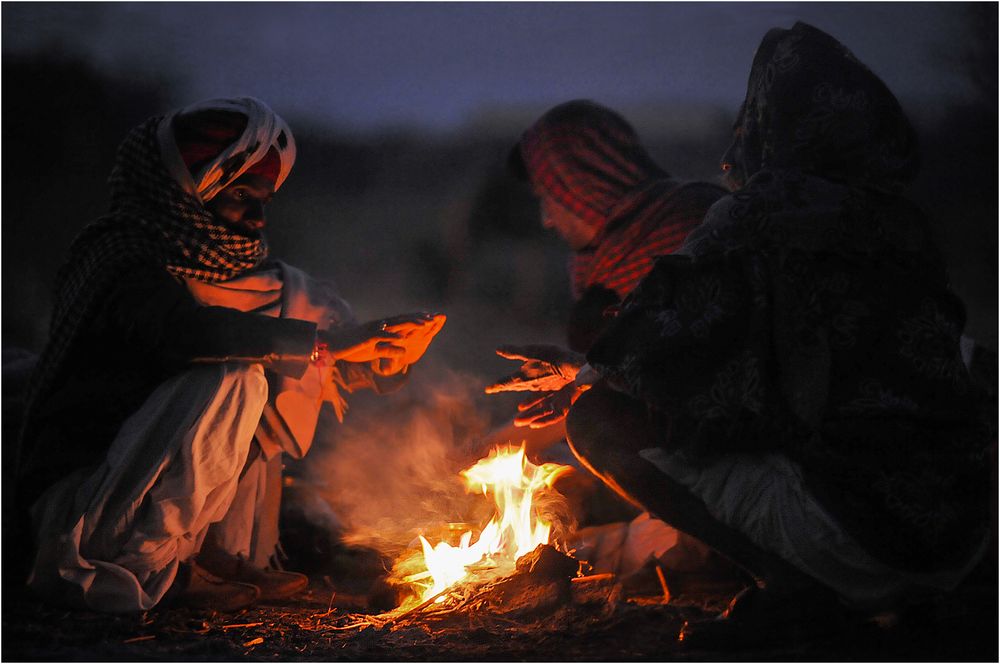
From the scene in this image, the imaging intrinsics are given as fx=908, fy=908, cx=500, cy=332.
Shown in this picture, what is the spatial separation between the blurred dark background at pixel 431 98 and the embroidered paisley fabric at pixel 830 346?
4.54 ft

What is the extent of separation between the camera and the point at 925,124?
14.5 feet

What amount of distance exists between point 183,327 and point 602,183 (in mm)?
2044

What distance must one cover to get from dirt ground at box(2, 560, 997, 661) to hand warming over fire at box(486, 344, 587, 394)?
2.78 feet

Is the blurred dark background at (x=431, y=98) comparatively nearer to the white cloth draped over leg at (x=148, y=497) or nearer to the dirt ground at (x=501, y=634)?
the white cloth draped over leg at (x=148, y=497)

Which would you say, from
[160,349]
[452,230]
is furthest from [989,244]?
[160,349]

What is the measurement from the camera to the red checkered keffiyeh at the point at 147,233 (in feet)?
11.3

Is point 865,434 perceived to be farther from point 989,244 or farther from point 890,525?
point 989,244

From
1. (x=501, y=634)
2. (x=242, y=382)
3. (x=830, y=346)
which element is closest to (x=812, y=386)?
(x=830, y=346)

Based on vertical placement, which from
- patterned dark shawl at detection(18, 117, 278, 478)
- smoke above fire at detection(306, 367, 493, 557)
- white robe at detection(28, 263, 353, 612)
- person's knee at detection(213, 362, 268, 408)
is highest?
patterned dark shawl at detection(18, 117, 278, 478)

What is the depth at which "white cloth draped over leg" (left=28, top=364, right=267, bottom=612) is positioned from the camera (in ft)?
10.6

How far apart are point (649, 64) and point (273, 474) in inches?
103

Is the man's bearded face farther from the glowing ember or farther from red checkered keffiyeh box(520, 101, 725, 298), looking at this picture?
the glowing ember

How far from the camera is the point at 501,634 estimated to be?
3145mm

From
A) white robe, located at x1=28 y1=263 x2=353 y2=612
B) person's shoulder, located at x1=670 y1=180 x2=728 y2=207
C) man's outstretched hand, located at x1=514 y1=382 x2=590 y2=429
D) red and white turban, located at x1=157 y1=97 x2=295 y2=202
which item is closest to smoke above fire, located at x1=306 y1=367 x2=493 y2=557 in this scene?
man's outstretched hand, located at x1=514 y1=382 x2=590 y2=429
